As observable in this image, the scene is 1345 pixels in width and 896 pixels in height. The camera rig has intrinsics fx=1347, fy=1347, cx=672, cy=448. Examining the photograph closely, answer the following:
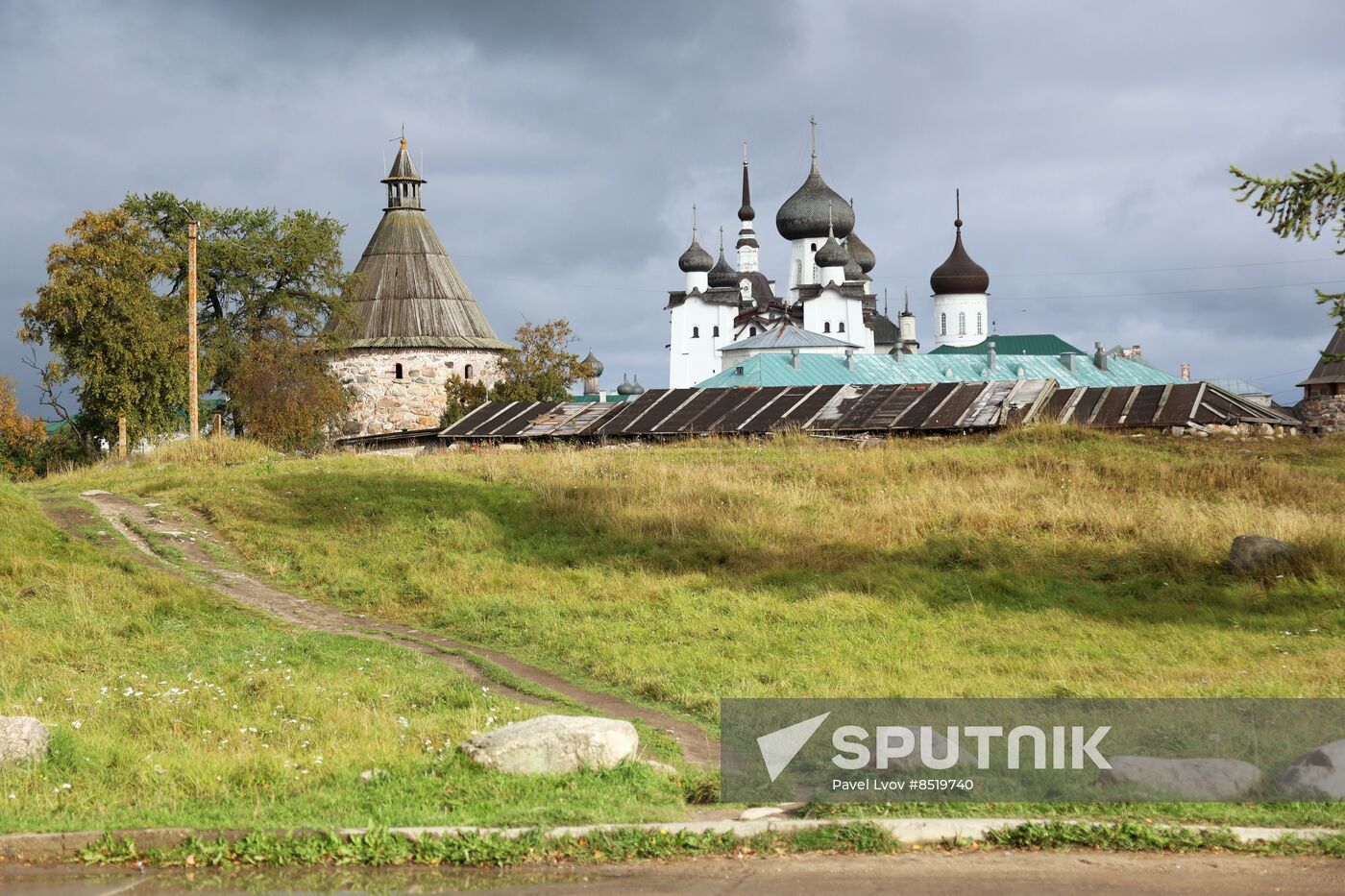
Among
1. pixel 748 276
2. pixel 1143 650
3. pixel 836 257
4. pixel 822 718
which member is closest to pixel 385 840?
pixel 822 718

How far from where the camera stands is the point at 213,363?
43531 millimetres

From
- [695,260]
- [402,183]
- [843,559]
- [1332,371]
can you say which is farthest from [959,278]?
[843,559]

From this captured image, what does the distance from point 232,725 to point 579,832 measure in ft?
10.8

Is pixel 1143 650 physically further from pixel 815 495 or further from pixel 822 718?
pixel 815 495

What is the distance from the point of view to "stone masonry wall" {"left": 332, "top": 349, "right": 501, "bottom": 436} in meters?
50.6

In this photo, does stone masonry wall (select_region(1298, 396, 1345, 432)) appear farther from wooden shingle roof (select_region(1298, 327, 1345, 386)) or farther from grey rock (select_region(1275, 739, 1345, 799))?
grey rock (select_region(1275, 739, 1345, 799))

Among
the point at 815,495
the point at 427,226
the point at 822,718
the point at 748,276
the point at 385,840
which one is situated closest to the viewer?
the point at 385,840

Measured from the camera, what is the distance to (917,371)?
188 feet

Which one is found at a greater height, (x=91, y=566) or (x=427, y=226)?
(x=427, y=226)

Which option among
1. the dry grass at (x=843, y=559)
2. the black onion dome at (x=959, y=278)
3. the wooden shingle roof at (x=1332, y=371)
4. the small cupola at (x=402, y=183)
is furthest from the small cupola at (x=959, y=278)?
the dry grass at (x=843, y=559)

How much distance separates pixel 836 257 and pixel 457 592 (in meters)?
84.3

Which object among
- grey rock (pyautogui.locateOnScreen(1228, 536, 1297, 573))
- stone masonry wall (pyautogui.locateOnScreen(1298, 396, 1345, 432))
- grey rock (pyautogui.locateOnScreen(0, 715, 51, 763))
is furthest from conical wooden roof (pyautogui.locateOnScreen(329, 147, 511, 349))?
grey rock (pyautogui.locateOnScreen(0, 715, 51, 763))

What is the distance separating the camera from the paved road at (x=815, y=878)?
235 inches

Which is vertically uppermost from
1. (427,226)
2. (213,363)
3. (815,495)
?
(427,226)
